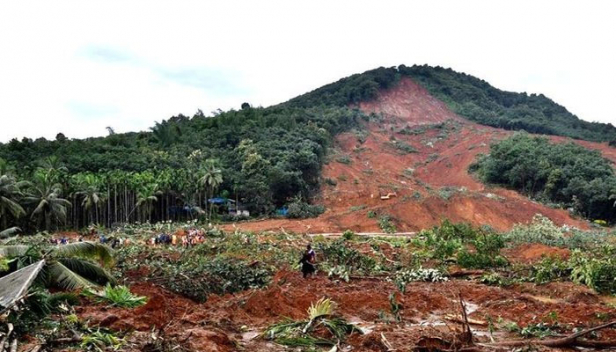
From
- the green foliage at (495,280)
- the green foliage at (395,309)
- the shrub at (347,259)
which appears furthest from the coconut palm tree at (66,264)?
the green foliage at (495,280)

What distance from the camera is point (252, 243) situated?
25.2 metres

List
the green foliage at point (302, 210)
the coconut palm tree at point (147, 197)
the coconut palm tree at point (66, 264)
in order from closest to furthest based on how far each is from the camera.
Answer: the coconut palm tree at point (66, 264), the coconut palm tree at point (147, 197), the green foliage at point (302, 210)

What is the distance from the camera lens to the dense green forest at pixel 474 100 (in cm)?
9794

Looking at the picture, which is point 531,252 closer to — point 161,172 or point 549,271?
point 549,271

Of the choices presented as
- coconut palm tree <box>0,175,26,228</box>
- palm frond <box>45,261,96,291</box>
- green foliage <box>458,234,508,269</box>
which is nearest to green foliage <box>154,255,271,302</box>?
palm frond <box>45,261,96,291</box>

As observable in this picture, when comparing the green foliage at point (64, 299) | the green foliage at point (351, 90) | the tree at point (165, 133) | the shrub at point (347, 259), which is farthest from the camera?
the green foliage at point (351, 90)

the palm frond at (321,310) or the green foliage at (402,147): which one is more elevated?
the green foliage at (402,147)

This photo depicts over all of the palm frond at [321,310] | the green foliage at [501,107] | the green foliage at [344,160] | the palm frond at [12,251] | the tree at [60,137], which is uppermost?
the green foliage at [501,107]

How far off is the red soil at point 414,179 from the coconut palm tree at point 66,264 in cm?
2114

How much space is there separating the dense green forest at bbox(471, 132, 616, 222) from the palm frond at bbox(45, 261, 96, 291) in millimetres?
46761

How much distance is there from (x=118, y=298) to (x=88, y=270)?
101 inches

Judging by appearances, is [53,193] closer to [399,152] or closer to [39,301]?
[39,301]

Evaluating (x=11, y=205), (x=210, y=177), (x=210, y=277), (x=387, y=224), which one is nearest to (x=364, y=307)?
(x=210, y=277)

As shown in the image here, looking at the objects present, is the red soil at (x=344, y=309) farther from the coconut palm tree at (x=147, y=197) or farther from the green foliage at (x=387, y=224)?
the coconut palm tree at (x=147, y=197)
